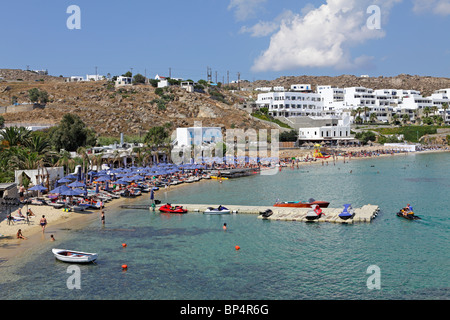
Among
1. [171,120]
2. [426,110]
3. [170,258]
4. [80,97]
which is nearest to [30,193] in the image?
[170,258]

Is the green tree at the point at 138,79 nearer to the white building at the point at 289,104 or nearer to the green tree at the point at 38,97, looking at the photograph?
the green tree at the point at 38,97

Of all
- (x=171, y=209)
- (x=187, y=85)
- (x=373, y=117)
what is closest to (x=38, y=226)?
(x=171, y=209)

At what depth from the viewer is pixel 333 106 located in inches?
5950

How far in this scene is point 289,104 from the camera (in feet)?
446

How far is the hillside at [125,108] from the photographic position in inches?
3991

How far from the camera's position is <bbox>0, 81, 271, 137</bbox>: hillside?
101375 millimetres

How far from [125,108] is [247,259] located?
93.7 m

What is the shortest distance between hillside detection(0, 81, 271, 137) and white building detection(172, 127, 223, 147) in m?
15.1

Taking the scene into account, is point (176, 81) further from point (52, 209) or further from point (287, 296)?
point (287, 296)

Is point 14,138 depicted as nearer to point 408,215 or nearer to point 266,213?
point 266,213

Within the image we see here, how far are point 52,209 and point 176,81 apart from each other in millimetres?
107983

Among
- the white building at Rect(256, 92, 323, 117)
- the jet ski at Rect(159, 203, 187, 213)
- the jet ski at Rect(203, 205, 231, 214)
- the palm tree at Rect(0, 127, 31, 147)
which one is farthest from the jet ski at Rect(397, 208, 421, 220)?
the white building at Rect(256, 92, 323, 117)

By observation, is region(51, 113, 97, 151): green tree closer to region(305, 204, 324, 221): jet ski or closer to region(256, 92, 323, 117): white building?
region(305, 204, 324, 221): jet ski

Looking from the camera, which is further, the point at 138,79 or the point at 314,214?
the point at 138,79
